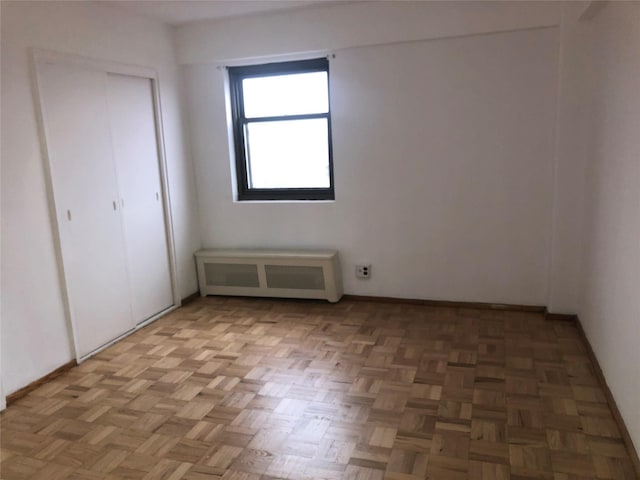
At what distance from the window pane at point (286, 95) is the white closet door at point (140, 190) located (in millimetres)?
893

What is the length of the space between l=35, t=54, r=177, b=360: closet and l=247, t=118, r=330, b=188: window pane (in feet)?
2.88

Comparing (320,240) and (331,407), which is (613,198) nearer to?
(331,407)

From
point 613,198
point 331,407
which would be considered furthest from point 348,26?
point 331,407

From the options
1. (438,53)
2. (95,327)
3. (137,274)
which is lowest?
(95,327)

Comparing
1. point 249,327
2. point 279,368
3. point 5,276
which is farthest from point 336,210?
point 5,276

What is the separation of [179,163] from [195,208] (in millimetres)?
467

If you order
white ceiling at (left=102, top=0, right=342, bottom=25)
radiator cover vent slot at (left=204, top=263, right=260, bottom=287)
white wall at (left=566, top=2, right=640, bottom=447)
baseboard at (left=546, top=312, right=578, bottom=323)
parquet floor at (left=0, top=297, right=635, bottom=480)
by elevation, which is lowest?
parquet floor at (left=0, top=297, right=635, bottom=480)

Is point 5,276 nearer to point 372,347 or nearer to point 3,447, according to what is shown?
point 3,447

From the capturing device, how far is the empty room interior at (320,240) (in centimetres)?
246

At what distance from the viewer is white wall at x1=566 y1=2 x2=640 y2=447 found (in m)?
2.32

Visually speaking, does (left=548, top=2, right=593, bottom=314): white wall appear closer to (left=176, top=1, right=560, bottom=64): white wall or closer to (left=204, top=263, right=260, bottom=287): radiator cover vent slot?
(left=176, top=1, right=560, bottom=64): white wall

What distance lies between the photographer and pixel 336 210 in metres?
4.44

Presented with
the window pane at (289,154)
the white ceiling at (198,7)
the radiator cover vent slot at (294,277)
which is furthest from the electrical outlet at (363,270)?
the white ceiling at (198,7)

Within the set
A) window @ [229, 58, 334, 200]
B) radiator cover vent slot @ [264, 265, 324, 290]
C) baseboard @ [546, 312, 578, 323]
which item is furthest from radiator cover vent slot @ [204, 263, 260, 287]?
baseboard @ [546, 312, 578, 323]
